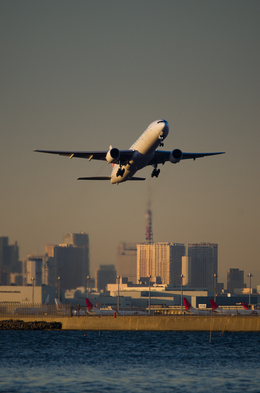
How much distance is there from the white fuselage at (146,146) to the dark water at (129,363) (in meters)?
25.7

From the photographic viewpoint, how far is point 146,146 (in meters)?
75.6

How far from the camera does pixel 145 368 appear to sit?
2835 inches

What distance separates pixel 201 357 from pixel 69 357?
18.1 metres

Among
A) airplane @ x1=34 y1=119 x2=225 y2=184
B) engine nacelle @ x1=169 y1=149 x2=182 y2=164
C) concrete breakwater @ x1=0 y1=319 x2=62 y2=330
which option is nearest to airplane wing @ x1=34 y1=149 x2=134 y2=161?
airplane @ x1=34 y1=119 x2=225 y2=184

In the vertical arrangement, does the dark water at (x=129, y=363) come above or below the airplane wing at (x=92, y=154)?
below

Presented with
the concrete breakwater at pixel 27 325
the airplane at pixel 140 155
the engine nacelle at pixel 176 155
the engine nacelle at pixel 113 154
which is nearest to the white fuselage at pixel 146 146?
the airplane at pixel 140 155

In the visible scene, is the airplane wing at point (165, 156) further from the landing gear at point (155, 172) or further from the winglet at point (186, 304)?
the winglet at point (186, 304)

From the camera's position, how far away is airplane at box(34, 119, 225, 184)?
243 ft

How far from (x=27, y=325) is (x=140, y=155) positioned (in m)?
59.9

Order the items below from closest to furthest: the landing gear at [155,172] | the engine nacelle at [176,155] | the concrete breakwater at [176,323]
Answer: the engine nacelle at [176,155]
the landing gear at [155,172]
the concrete breakwater at [176,323]

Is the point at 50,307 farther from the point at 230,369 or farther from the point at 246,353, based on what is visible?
the point at 230,369

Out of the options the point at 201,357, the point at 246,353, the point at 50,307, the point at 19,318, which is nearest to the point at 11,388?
the point at 201,357

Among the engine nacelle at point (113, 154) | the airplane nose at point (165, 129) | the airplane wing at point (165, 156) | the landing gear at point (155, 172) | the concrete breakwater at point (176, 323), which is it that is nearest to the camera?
the airplane nose at point (165, 129)

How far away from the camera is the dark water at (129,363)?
196 ft
